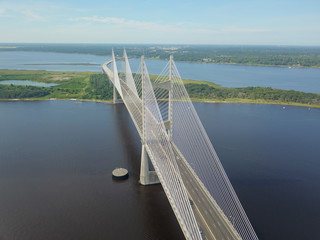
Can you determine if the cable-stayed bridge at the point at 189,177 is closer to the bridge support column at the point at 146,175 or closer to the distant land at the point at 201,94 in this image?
the bridge support column at the point at 146,175

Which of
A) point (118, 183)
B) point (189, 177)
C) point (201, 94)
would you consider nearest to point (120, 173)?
point (118, 183)

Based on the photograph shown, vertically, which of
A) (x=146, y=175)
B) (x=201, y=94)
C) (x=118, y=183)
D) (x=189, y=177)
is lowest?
(x=118, y=183)

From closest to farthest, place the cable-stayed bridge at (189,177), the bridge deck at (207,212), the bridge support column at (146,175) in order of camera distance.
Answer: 1. the bridge deck at (207,212)
2. the cable-stayed bridge at (189,177)
3. the bridge support column at (146,175)

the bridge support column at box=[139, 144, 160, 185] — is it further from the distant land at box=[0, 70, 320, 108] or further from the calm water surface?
the distant land at box=[0, 70, 320, 108]

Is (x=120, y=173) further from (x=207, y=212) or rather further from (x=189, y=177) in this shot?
(x=207, y=212)

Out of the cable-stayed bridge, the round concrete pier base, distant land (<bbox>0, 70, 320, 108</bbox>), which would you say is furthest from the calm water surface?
distant land (<bbox>0, 70, 320, 108</bbox>)

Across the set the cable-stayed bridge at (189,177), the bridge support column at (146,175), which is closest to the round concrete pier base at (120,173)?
the bridge support column at (146,175)

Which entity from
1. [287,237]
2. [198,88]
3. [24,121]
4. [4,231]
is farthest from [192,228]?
[198,88]

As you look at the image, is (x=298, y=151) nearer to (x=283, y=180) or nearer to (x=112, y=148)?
(x=283, y=180)

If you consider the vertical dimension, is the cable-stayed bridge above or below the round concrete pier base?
above
